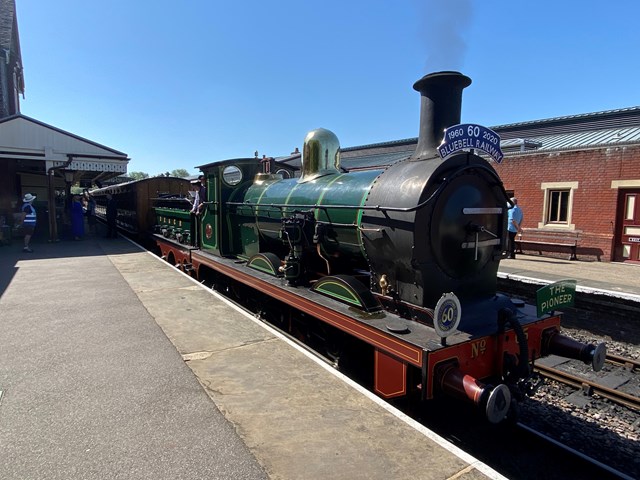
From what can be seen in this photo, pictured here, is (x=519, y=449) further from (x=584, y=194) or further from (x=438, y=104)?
(x=584, y=194)

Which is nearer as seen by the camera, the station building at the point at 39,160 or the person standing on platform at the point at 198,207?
the person standing on platform at the point at 198,207

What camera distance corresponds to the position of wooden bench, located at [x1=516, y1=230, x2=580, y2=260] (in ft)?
40.9

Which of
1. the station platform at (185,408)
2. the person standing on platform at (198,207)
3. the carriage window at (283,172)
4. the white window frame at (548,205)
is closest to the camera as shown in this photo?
the station platform at (185,408)

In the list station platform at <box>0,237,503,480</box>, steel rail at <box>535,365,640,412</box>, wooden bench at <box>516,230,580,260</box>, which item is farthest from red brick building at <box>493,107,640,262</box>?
station platform at <box>0,237,503,480</box>

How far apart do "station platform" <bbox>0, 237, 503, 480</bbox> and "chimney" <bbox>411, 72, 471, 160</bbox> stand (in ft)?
8.11

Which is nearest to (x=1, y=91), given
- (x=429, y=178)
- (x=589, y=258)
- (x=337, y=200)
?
(x=337, y=200)

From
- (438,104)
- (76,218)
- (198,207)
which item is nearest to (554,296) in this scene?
(438,104)

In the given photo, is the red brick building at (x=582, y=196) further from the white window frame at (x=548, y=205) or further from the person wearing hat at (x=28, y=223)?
the person wearing hat at (x=28, y=223)

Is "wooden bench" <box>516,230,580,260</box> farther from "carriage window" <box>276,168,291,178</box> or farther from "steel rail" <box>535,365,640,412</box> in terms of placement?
"carriage window" <box>276,168,291,178</box>

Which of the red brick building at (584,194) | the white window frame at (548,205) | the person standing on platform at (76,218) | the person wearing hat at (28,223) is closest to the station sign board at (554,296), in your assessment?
the red brick building at (584,194)

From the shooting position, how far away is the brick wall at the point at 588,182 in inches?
449

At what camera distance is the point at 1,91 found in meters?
17.4

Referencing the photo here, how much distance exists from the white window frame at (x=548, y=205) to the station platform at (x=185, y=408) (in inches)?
452

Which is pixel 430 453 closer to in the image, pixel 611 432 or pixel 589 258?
pixel 611 432
